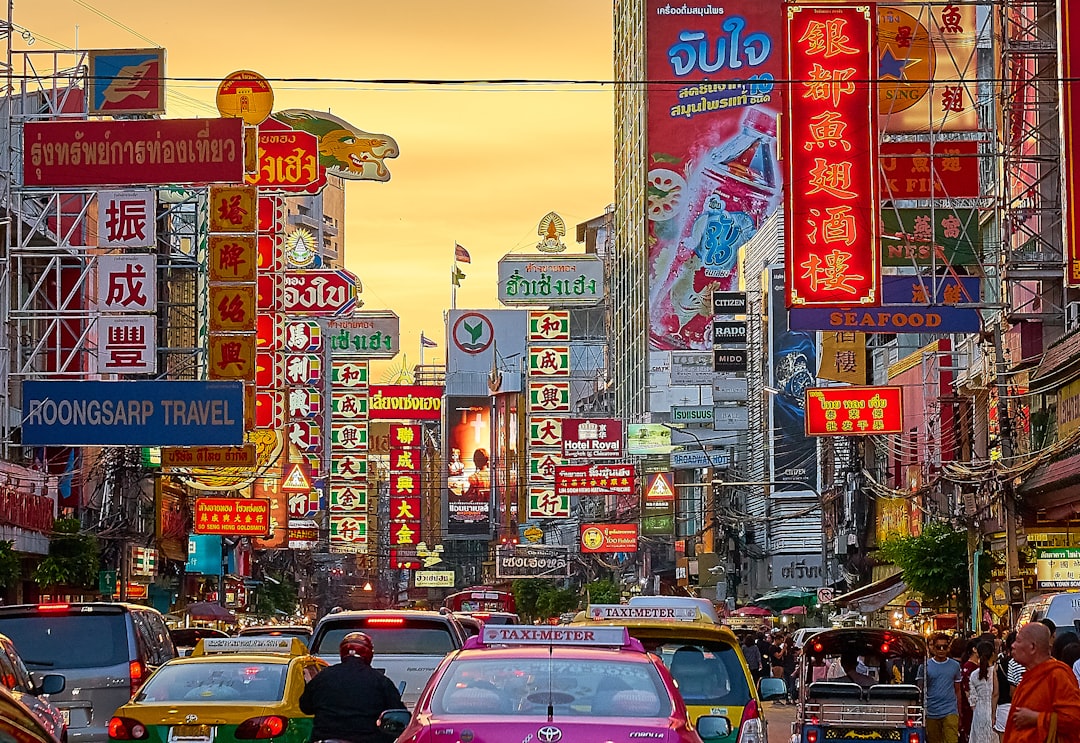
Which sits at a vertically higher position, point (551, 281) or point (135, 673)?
point (551, 281)

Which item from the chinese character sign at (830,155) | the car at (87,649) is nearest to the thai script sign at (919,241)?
the chinese character sign at (830,155)

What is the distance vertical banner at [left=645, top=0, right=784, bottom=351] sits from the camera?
123625mm

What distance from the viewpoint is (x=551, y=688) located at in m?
10.8

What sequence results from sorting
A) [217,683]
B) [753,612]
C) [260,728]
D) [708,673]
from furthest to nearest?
[753,612], [217,683], [260,728], [708,673]

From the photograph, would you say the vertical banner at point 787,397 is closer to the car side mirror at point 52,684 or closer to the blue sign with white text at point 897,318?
the blue sign with white text at point 897,318

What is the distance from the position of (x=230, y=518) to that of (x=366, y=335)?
59723mm

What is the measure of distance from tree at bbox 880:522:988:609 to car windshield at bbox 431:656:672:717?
1373 inches

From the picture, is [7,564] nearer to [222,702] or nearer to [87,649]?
[87,649]

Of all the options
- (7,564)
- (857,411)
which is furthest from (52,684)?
(857,411)

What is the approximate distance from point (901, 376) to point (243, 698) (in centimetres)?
4883

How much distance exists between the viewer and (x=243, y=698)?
1595 cm

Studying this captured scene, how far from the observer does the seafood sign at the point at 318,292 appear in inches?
2366

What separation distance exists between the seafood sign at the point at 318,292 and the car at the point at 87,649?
3978cm

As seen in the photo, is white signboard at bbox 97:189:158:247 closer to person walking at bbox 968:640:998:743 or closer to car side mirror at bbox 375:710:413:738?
person walking at bbox 968:640:998:743
